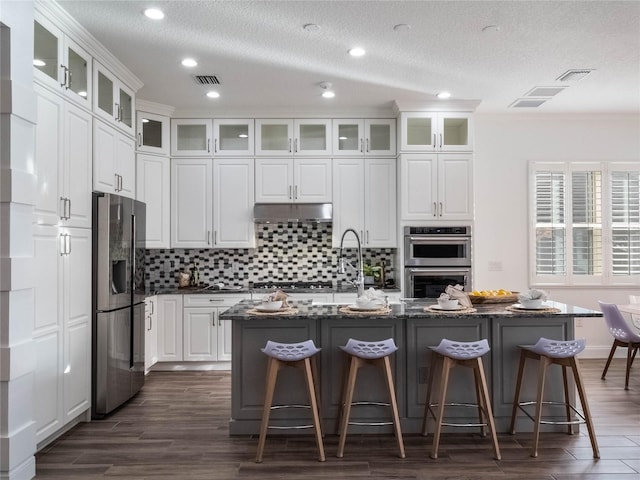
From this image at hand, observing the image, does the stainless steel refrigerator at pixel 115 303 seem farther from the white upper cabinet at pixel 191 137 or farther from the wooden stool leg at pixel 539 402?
the wooden stool leg at pixel 539 402

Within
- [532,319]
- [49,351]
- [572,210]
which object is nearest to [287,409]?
[49,351]

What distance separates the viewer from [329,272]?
19.2 feet

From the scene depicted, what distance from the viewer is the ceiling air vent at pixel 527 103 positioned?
17.1 feet

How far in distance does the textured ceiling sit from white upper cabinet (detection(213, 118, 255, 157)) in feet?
0.93

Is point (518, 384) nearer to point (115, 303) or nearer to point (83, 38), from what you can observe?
point (115, 303)

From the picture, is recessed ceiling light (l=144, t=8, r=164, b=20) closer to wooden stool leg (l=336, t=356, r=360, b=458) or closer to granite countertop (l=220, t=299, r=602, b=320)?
granite countertop (l=220, t=299, r=602, b=320)

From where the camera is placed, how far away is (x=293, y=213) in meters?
5.41

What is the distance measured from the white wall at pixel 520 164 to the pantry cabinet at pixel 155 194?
3630 mm

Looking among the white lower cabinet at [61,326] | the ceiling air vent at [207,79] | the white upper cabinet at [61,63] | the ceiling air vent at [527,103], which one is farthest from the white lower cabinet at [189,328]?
the ceiling air vent at [527,103]

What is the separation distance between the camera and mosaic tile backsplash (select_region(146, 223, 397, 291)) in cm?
584

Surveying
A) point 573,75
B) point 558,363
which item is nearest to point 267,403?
point 558,363

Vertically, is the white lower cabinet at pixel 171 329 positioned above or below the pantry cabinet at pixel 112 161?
below

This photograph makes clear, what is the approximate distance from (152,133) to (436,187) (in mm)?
3186

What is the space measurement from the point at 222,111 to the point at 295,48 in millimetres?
1875
